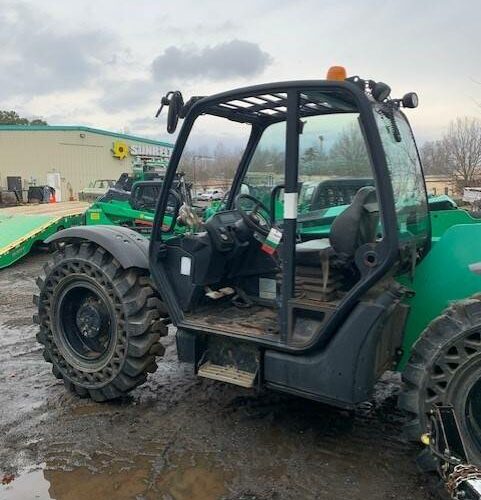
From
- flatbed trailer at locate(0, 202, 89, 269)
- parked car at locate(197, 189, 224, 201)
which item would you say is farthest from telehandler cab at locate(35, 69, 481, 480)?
flatbed trailer at locate(0, 202, 89, 269)

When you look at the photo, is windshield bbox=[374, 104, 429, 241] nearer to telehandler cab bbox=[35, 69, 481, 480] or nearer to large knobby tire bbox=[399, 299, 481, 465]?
telehandler cab bbox=[35, 69, 481, 480]

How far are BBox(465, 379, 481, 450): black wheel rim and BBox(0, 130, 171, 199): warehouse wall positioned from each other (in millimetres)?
33151

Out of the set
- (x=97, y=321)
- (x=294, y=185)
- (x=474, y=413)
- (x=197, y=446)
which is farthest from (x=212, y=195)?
(x=474, y=413)

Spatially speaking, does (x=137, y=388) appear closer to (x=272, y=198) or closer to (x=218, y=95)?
(x=272, y=198)

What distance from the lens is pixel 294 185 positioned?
3221 mm

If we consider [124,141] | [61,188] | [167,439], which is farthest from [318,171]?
[124,141]

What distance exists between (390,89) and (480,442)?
205 centimetres

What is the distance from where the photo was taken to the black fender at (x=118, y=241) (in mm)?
3990

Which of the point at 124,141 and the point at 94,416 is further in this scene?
the point at 124,141

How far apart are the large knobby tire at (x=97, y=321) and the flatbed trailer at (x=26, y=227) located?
5719 mm

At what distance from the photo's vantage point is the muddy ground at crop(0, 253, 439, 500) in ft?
10.1

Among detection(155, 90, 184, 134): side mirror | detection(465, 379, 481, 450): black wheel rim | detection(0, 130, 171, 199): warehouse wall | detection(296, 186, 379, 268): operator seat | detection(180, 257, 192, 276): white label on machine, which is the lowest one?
detection(465, 379, 481, 450): black wheel rim

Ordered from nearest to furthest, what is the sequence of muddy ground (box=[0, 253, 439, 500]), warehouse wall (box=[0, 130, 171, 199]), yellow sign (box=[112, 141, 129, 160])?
muddy ground (box=[0, 253, 439, 500]), warehouse wall (box=[0, 130, 171, 199]), yellow sign (box=[112, 141, 129, 160])

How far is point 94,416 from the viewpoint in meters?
4.00
